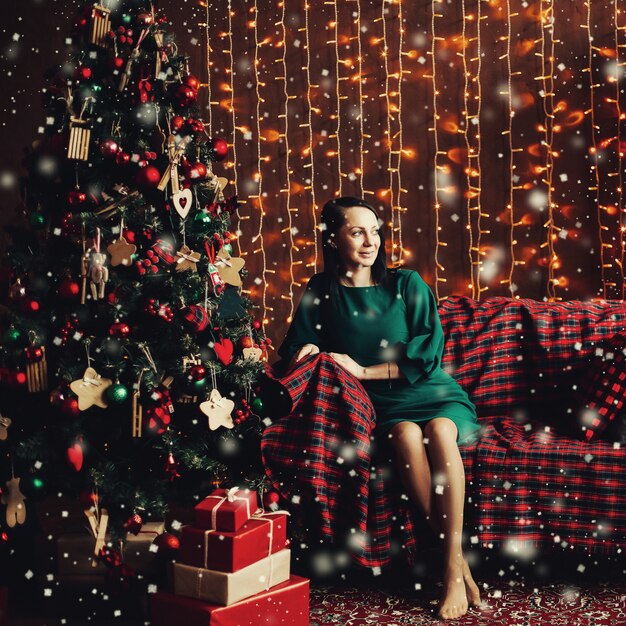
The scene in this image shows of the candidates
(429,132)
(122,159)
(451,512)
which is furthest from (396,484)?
(429,132)

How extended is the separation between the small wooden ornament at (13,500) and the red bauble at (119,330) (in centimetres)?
54

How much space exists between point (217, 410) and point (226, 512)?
38 centimetres

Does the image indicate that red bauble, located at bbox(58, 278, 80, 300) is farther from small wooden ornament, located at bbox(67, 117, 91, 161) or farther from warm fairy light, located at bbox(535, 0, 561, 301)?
warm fairy light, located at bbox(535, 0, 561, 301)

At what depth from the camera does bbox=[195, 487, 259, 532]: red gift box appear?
1959mm

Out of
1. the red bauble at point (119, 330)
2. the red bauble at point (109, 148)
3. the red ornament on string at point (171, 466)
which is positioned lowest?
the red ornament on string at point (171, 466)

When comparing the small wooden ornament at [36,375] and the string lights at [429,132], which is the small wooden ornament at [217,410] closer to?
the small wooden ornament at [36,375]

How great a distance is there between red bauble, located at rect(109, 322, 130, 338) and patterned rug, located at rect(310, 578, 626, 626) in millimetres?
971

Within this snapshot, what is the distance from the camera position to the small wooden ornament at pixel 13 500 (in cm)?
227

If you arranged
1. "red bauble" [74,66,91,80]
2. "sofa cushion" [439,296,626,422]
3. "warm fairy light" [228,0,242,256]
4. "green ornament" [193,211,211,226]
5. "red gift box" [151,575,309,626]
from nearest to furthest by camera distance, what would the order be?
"red gift box" [151,575,309,626]
"red bauble" [74,66,91,80]
"green ornament" [193,211,211,226]
"sofa cushion" [439,296,626,422]
"warm fairy light" [228,0,242,256]

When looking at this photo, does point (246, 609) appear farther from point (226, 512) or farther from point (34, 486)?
point (34, 486)

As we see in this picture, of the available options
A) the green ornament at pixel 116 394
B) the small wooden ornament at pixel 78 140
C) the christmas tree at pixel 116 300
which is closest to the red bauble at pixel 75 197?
the christmas tree at pixel 116 300

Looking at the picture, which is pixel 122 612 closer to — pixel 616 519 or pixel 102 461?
pixel 102 461

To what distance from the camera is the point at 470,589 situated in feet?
7.41

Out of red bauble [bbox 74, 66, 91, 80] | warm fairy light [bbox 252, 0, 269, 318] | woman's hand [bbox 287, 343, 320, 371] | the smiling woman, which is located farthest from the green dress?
warm fairy light [bbox 252, 0, 269, 318]
